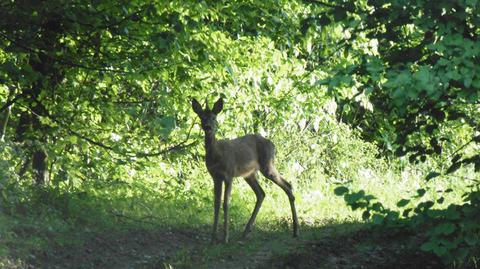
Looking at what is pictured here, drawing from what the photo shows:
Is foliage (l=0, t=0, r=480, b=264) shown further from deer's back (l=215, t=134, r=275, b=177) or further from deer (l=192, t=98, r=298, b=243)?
deer's back (l=215, t=134, r=275, b=177)

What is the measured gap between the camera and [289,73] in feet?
43.2

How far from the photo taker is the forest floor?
8328 mm

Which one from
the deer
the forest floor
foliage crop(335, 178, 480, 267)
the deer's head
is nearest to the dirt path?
the forest floor

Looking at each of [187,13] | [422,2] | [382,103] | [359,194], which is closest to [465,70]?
[422,2]

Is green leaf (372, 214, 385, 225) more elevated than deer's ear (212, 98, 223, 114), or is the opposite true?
deer's ear (212, 98, 223, 114)

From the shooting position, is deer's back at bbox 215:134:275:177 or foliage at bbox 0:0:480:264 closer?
foliage at bbox 0:0:480:264

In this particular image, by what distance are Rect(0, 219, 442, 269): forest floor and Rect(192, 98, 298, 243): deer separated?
18.3 inches

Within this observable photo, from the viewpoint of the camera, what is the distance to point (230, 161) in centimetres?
1117

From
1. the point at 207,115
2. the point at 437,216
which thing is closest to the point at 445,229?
the point at 437,216

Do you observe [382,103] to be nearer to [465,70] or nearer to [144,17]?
[465,70]

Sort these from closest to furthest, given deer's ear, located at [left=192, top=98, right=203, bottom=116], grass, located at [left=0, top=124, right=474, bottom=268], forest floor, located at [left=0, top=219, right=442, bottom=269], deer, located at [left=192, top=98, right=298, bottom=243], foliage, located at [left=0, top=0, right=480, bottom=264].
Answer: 1. foliage, located at [left=0, top=0, right=480, bottom=264]
2. forest floor, located at [left=0, top=219, right=442, bottom=269]
3. grass, located at [left=0, top=124, right=474, bottom=268]
4. deer's ear, located at [left=192, top=98, right=203, bottom=116]
5. deer, located at [left=192, top=98, right=298, bottom=243]

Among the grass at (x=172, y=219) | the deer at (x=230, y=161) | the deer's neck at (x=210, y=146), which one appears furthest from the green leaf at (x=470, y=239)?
the deer's neck at (x=210, y=146)

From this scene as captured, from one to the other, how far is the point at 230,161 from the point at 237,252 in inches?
76.2

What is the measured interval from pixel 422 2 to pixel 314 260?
380cm
